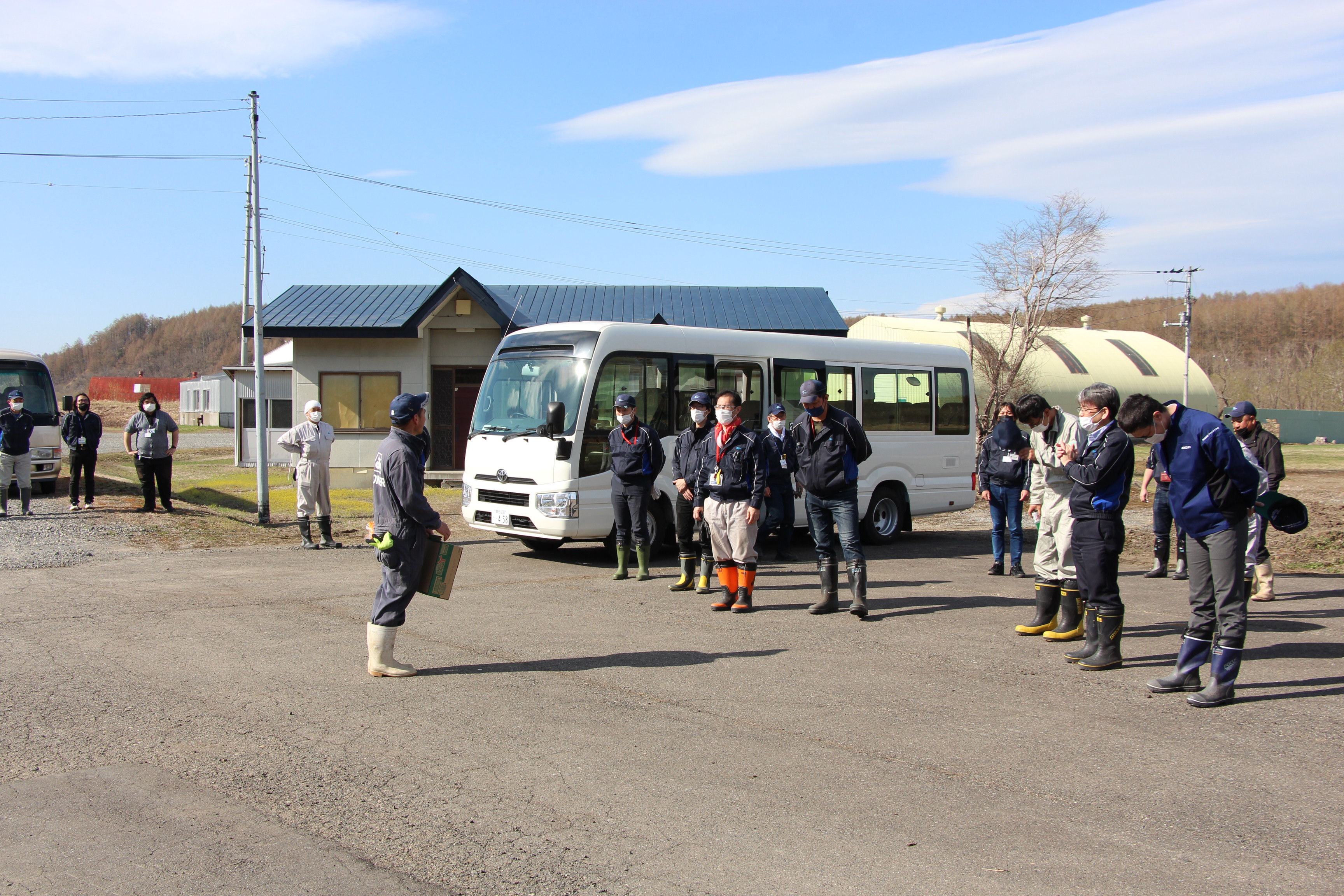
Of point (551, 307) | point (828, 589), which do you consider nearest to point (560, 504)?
point (828, 589)

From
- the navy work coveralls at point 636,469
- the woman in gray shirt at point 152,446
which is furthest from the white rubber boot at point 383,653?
the woman in gray shirt at point 152,446

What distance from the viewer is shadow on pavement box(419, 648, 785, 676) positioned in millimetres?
6547

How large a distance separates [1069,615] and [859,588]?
1717 millimetres

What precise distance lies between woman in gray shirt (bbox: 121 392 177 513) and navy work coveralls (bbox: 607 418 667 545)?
892cm

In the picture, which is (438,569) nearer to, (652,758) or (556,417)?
(652,758)

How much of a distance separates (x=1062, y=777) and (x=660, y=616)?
4.36m

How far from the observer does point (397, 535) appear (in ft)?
20.6

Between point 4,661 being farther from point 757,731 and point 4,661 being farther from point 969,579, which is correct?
point 969,579

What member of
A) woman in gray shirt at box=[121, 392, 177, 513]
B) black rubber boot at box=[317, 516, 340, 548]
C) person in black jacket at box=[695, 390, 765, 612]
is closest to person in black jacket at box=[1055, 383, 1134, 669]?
person in black jacket at box=[695, 390, 765, 612]

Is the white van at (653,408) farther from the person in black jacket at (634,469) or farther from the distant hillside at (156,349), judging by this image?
the distant hillside at (156,349)

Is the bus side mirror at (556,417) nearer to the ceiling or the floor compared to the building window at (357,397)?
nearer to the floor

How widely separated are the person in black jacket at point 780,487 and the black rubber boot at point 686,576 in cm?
203

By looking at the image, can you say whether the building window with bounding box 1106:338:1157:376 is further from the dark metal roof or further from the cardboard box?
the cardboard box

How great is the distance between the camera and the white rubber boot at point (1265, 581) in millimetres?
9141
